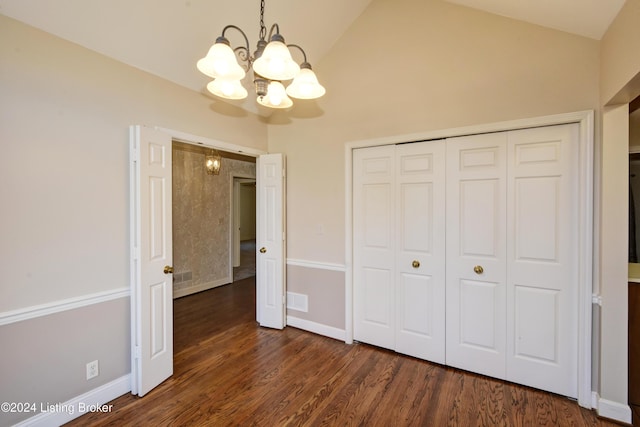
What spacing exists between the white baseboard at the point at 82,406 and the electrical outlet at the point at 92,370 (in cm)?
11

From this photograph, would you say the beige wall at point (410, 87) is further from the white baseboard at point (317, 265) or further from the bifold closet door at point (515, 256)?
the bifold closet door at point (515, 256)

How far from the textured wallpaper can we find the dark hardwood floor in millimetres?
1932

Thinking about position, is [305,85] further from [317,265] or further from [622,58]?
[317,265]

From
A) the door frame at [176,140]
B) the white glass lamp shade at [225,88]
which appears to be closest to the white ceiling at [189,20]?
the door frame at [176,140]

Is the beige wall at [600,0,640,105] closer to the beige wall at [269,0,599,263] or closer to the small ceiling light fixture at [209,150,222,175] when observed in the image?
the beige wall at [269,0,599,263]

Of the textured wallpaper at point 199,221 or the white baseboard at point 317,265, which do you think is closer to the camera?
the white baseboard at point 317,265

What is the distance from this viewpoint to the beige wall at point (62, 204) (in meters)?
1.82

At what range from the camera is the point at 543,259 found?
232 centimetres

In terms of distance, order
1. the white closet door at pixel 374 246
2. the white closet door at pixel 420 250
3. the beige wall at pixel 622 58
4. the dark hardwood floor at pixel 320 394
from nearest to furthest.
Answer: the beige wall at pixel 622 58 < the dark hardwood floor at pixel 320 394 < the white closet door at pixel 420 250 < the white closet door at pixel 374 246

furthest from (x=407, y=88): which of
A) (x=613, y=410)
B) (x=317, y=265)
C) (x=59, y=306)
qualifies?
(x=59, y=306)

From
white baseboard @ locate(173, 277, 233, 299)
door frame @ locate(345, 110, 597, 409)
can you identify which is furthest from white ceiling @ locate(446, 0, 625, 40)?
white baseboard @ locate(173, 277, 233, 299)

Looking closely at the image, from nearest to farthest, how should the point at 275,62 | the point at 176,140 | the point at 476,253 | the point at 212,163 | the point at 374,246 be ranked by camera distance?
1. the point at 275,62
2. the point at 476,253
3. the point at 176,140
4. the point at 374,246
5. the point at 212,163

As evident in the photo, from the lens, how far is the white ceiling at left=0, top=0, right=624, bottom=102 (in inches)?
74.7

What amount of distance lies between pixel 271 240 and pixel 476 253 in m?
2.29
